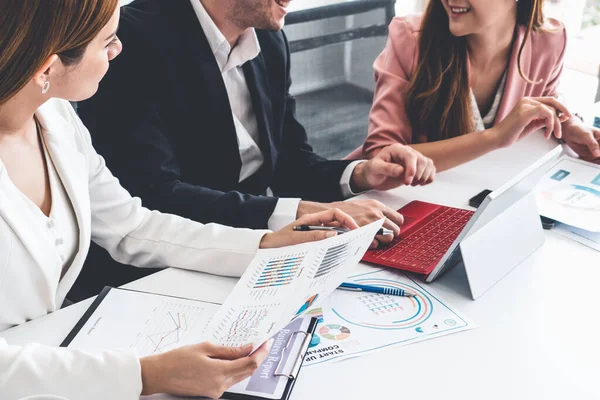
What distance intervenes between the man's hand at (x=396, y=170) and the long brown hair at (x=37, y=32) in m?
0.70

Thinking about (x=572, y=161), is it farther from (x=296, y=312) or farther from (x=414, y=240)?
(x=296, y=312)

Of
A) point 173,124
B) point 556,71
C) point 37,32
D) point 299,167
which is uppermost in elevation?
point 37,32

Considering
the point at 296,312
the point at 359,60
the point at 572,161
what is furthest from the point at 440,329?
the point at 359,60

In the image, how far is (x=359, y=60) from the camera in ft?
6.70

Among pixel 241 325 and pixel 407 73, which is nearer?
pixel 241 325

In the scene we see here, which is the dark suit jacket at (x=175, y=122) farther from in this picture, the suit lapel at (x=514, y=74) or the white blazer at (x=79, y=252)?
the suit lapel at (x=514, y=74)

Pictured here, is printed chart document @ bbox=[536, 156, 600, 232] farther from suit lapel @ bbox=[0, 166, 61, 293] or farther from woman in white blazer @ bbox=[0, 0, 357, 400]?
suit lapel @ bbox=[0, 166, 61, 293]

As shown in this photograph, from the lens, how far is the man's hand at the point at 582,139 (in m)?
1.63

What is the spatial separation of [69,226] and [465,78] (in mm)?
1152

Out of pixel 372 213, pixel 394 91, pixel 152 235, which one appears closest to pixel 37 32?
pixel 152 235

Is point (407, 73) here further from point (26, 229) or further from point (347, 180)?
point (26, 229)

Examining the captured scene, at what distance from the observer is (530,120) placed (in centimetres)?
160

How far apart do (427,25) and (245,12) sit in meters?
0.53

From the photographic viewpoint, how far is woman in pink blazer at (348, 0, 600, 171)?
1.67 m
